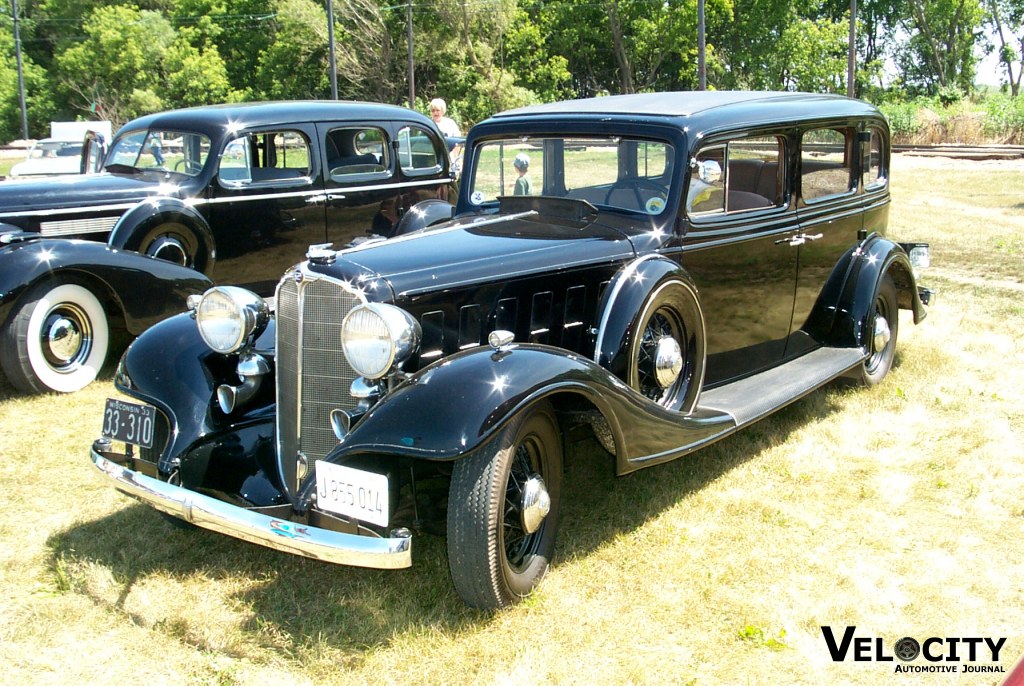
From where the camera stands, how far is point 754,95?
198 inches

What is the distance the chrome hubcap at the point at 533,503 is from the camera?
3.11 metres

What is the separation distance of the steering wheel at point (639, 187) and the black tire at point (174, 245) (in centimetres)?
376

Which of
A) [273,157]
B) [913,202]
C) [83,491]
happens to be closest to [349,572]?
[83,491]

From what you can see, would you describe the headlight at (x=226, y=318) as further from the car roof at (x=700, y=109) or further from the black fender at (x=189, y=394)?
the car roof at (x=700, y=109)

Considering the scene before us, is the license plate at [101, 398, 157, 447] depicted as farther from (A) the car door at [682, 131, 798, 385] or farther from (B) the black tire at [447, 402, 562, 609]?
(A) the car door at [682, 131, 798, 385]

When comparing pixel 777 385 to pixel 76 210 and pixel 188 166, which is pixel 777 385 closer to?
pixel 188 166

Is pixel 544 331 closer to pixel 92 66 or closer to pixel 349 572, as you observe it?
pixel 349 572

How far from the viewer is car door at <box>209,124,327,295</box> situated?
7207 millimetres

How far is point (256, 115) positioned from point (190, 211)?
1.07 meters

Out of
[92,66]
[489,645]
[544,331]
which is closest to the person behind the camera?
[489,645]

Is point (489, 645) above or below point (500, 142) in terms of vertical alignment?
below

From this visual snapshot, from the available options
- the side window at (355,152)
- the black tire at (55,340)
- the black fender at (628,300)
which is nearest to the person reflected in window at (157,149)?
the side window at (355,152)

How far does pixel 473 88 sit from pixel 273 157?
32.7 metres

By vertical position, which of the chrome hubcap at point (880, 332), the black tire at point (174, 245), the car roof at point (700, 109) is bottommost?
the chrome hubcap at point (880, 332)
